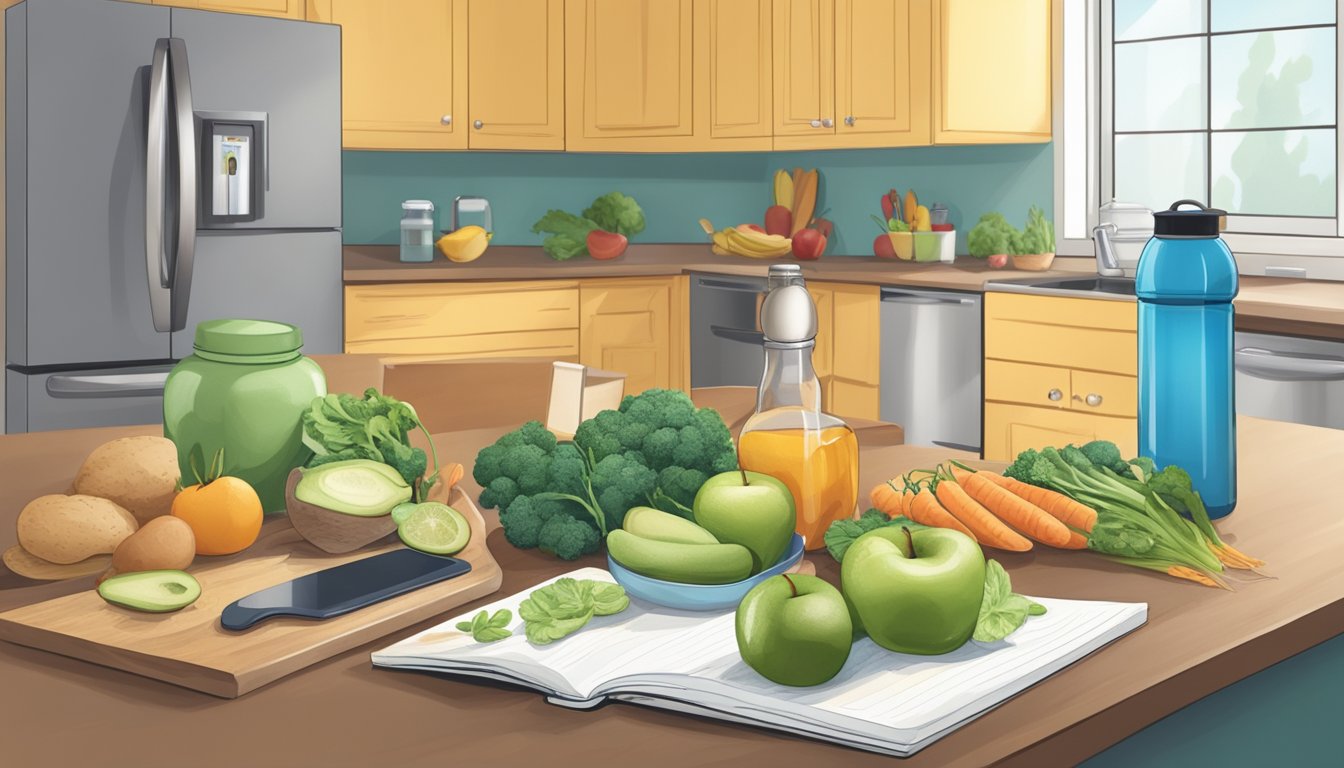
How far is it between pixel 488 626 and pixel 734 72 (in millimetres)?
4109

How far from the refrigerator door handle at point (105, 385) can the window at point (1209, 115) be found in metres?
2.99

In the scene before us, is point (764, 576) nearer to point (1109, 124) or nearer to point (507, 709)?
point (507, 709)

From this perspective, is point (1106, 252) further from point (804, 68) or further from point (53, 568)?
point (53, 568)

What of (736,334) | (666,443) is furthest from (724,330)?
(666,443)

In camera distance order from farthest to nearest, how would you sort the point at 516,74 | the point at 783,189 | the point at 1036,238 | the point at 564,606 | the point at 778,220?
the point at 783,189, the point at 778,220, the point at 516,74, the point at 1036,238, the point at 564,606

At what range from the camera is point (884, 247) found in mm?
4762

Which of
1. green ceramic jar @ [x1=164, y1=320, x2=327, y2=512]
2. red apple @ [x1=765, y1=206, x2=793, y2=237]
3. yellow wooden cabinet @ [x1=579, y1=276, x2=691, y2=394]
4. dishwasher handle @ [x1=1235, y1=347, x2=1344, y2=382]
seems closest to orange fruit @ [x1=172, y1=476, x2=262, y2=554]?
green ceramic jar @ [x1=164, y1=320, x2=327, y2=512]

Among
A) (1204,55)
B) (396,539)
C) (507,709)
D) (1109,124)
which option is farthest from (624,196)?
(507,709)

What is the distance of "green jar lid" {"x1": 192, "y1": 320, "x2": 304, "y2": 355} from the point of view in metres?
1.20

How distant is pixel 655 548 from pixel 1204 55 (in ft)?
12.7

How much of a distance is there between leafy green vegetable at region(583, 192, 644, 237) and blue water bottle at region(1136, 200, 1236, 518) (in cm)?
380

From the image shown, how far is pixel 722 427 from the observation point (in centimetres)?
110

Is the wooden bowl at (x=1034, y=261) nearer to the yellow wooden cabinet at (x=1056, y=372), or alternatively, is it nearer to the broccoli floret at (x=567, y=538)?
the yellow wooden cabinet at (x=1056, y=372)

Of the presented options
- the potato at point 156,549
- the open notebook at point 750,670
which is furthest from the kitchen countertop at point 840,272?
the potato at point 156,549
